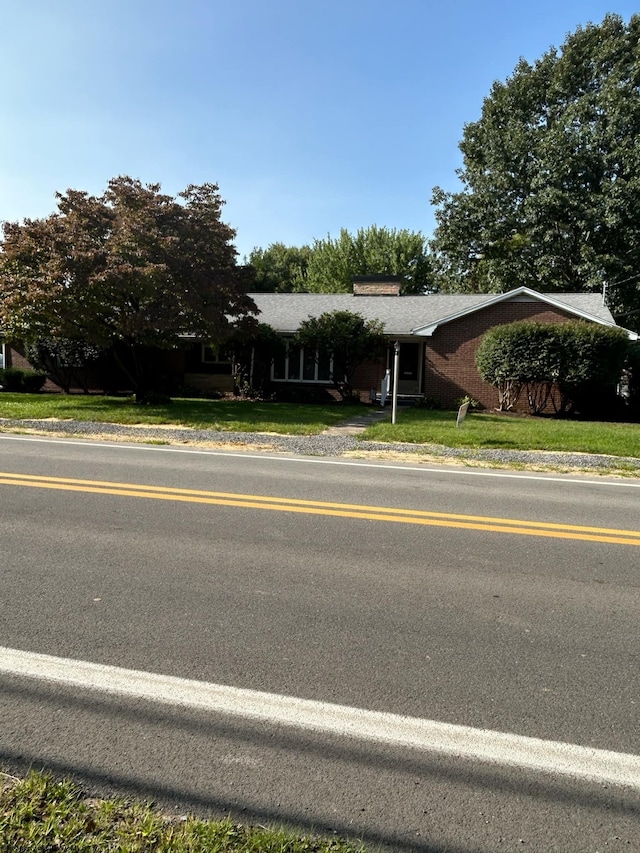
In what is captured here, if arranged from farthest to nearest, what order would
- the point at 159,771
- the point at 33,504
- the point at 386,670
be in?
the point at 33,504 < the point at 386,670 < the point at 159,771

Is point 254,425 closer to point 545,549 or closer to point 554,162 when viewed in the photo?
point 545,549

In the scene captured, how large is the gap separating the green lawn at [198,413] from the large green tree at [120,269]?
2.08 meters

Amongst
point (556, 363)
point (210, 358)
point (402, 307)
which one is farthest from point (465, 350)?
point (210, 358)

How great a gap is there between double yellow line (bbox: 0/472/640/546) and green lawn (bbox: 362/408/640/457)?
5359mm

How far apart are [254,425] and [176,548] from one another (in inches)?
340

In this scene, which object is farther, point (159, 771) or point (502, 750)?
point (502, 750)

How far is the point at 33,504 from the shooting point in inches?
237

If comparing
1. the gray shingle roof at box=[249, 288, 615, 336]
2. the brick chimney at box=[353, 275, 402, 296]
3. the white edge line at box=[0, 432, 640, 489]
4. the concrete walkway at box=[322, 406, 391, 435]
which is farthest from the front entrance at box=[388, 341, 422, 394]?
the white edge line at box=[0, 432, 640, 489]

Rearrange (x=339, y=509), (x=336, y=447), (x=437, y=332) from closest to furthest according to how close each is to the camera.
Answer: (x=339, y=509) < (x=336, y=447) < (x=437, y=332)

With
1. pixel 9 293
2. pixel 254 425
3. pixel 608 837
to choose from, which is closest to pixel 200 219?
pixel 9 293

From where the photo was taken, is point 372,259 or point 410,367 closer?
point 410,367

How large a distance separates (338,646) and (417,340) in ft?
63.0

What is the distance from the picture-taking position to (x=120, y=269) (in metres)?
14.3

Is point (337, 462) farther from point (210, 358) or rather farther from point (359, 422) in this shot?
point (210, 358)
